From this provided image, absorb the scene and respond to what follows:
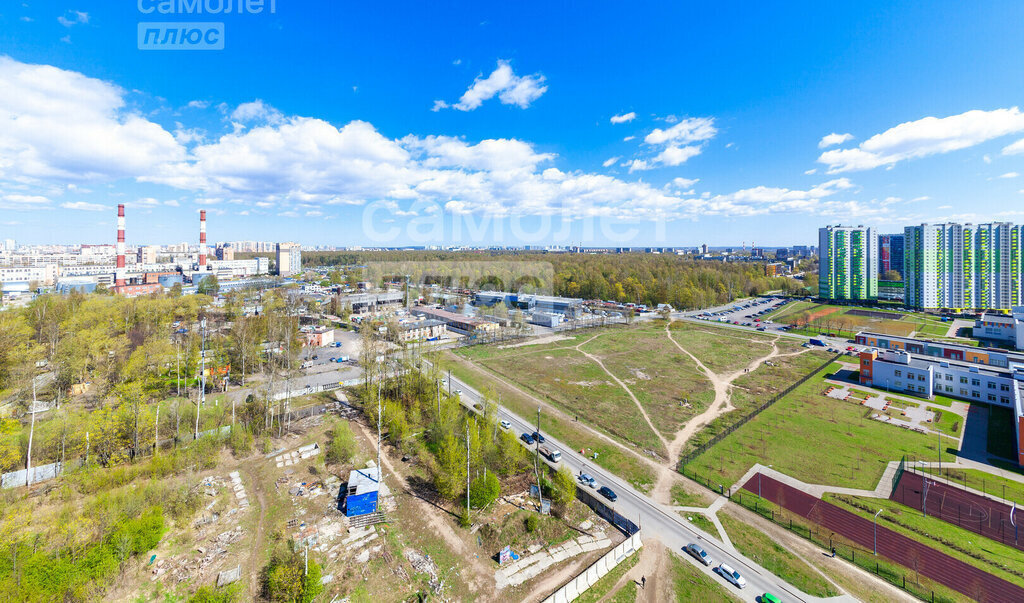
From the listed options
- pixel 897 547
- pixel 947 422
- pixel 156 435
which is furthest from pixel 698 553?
pixel 156 435

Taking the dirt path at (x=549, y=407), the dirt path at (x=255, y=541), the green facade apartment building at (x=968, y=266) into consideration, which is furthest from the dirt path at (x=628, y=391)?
the green facade apartment building at (x=968, y=266)

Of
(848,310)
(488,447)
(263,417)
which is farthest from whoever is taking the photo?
(848,310)

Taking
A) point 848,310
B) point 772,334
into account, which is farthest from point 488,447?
point 848,310

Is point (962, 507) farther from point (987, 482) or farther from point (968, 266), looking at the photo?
point (968, 266)

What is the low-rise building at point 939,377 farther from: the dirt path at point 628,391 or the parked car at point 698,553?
the parked car at point 698,553

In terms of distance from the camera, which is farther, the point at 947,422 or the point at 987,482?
the point at 947,422

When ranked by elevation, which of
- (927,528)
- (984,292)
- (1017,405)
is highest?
(984,292)

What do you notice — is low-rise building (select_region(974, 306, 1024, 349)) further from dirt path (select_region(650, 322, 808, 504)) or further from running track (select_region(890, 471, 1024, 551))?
running track (select_region(890, 471, 1024, 551))

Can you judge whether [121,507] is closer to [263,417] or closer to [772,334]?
[263,417]
